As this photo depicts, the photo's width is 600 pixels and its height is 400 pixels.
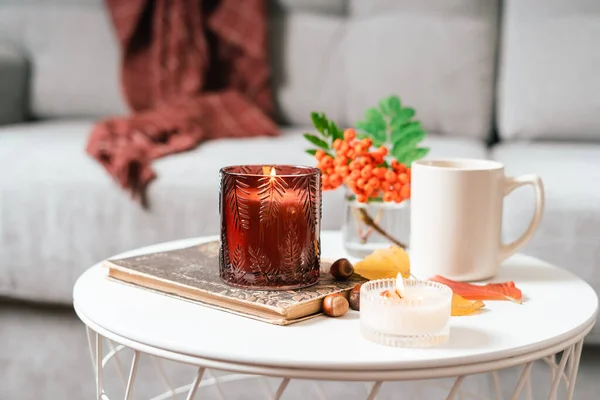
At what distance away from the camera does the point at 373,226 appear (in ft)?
3.16

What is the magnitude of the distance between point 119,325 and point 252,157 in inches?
37.6

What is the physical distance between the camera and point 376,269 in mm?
847

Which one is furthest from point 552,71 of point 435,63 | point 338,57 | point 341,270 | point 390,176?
point 341,270

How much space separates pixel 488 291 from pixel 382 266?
0.39 feet

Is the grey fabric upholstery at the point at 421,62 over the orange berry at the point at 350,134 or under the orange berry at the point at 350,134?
over

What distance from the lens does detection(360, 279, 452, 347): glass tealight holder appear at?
2.10 feet

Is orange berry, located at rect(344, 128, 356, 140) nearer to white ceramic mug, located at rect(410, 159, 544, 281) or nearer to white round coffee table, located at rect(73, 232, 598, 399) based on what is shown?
A: white ceramic mug, located at rect(410, 159, 544, 281)

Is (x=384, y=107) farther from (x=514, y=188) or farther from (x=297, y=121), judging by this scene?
(x=297, y=121)

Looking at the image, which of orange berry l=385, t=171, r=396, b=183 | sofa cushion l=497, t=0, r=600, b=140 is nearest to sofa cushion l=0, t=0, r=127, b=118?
sofa cushion l=497, t=0, r=600, b=140

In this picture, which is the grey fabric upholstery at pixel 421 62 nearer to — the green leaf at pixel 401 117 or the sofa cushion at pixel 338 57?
the sofa cushion at pixel 338 57

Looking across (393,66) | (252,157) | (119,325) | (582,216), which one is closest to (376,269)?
(119,325)

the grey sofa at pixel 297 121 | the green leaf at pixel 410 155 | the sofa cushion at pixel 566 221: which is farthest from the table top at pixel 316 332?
the grey sofa at pixel 297 121

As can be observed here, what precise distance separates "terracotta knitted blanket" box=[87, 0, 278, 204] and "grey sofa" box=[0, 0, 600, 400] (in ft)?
0.28

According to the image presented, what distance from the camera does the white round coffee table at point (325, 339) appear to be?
0.61 meters
